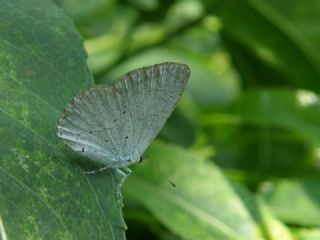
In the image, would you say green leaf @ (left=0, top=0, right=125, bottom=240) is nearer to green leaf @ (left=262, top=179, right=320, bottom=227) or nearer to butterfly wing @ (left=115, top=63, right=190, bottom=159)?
butterfly wing @ (left=115, top=63, right=190, bottom=159)

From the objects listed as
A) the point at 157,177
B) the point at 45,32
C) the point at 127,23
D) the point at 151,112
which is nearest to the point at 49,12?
the point at 45,32

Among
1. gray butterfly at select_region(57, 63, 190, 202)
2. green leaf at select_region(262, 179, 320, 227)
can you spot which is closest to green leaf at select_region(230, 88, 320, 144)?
green leaf at select_region(262, 179, 320, 227)

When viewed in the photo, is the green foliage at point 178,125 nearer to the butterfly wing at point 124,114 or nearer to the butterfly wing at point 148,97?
the butterfly wing at point 124,114

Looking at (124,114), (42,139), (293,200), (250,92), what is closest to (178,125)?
(250,92)

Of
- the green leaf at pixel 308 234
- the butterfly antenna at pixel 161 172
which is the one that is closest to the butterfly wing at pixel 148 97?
the butterfly antenna at pixel 161 172

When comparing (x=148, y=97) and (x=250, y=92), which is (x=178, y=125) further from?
(x=148, y=97)

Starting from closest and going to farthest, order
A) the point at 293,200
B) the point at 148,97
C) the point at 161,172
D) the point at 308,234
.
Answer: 1. the point at 148,97
2. the point at 308,234
3. the point at 161,172
4. the point at 293,200

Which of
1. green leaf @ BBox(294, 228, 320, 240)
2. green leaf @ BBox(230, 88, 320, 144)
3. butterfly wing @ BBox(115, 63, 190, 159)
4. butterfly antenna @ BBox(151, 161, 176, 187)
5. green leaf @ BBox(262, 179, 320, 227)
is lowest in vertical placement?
butterfly antenna @ BBox(151, 161, 176, 187)

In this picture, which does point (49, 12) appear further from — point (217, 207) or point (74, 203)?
point (217, 207)
